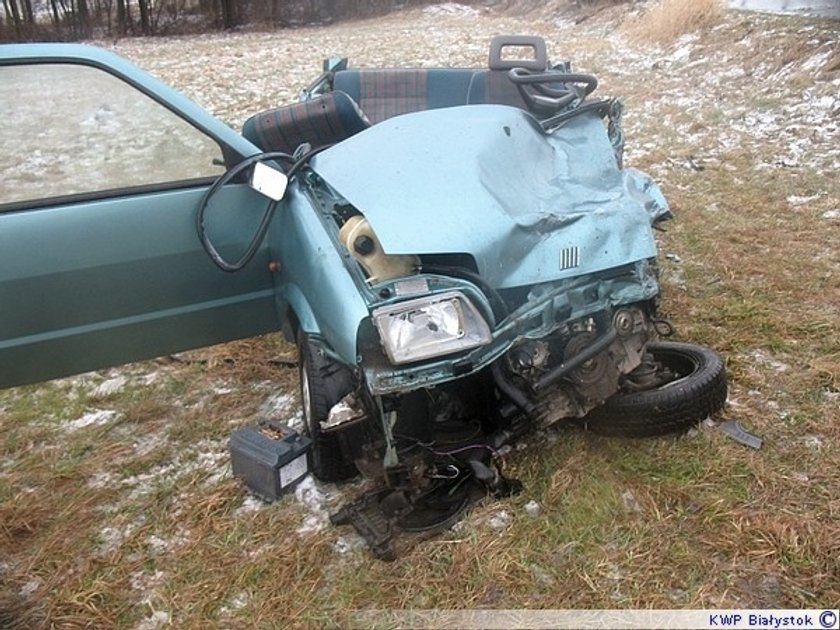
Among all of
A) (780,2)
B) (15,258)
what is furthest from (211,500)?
(780,2)

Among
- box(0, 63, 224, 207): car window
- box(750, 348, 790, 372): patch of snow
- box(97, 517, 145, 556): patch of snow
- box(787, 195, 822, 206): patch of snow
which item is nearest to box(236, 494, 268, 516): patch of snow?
box(97, 517, 145, 556): patch of snow

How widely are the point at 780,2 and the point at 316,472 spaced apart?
1039cm

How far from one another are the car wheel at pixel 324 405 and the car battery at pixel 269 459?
59 millimetres

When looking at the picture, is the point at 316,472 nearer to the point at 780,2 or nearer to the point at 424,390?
the point at 424,390

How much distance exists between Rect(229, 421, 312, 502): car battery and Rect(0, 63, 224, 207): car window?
3.36 ft

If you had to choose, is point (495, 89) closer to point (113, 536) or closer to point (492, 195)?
point (492, 195)

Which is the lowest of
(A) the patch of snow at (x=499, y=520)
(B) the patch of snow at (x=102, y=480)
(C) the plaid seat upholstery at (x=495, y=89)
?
(B) the patch of snow at (x=102, y=480)

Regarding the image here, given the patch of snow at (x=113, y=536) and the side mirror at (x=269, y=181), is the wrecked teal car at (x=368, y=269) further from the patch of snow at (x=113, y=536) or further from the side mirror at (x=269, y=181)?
the patch of snow at (x=113, y=536)

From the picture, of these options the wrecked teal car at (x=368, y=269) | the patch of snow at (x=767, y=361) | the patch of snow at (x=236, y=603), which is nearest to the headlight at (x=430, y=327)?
the wrecked teal car at (x=368, y=269)

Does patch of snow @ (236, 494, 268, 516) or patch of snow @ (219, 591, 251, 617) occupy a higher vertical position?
patch of snow @ (236, 494, 268, 516)

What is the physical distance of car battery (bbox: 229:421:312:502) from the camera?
2537mm

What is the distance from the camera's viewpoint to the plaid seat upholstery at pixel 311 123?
3217mm

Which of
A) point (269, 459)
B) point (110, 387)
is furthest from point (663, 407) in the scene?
point (110, 387)

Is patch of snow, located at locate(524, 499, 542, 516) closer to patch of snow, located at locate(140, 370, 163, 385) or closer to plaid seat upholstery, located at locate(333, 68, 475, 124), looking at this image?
patch of snow, located at locate(140, 370, 163, 385)
